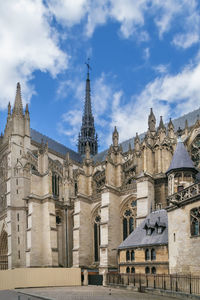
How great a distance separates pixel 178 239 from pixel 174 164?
23.4 feet

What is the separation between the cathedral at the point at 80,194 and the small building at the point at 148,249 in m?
2.78

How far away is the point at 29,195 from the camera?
36.4 metres

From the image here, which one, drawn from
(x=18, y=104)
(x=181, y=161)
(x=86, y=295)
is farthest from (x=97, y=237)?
(x=18, y=104)

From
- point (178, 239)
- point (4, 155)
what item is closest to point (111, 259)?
point (178, 239)

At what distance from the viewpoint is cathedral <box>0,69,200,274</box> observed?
29275mm

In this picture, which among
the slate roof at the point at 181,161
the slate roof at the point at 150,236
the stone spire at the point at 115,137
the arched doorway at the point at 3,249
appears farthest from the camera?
the arched doorway at the point at 3,249

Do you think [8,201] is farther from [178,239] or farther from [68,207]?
[178,239]

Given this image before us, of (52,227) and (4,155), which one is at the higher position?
(4,155)

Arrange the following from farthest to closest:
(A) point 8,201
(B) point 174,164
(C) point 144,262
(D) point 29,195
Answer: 1. (A) point 8,201
2. (D) point 29,195
3. (B) point 174,164
4. (C) point 144,262

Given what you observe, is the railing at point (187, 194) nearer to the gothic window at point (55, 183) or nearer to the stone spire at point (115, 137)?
the stone spire at point (115, 137)

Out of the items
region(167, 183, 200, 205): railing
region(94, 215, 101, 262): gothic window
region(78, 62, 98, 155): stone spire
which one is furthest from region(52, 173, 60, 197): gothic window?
region(167, 183, 200, 205): railing

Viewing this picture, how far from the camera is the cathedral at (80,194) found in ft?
96.0

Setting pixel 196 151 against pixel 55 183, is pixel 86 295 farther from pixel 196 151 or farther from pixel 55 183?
pixel 55 183

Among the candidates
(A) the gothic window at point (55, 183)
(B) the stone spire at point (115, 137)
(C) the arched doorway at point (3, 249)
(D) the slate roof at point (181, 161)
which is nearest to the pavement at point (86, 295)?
(D) the slate roof at point (181, 161)
